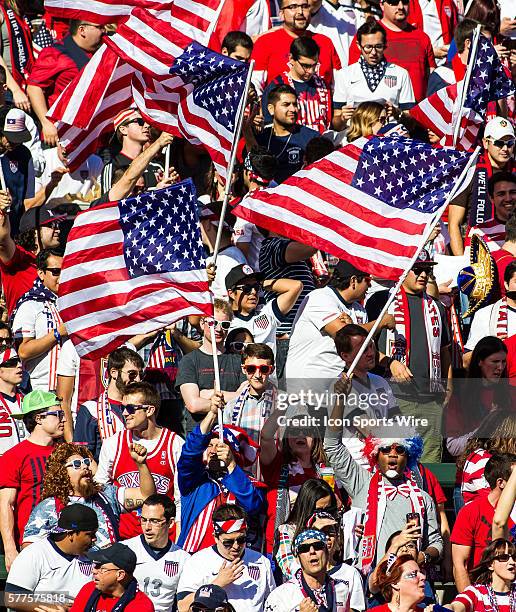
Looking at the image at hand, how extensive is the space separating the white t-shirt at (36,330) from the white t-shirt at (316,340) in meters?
2.03

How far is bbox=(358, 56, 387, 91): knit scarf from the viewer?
19.4 m

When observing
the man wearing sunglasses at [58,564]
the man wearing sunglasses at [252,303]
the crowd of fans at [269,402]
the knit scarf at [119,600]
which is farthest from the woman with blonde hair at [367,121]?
the knit scarf at [119,600]

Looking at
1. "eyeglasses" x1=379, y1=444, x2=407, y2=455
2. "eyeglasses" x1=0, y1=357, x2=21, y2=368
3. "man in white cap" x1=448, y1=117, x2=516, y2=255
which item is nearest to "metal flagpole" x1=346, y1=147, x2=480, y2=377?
"eyeglasses" x1=379, y1=444, x2=407, y2=455

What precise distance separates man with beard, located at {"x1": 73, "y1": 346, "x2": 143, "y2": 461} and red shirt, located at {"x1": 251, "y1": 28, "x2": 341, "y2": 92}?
4949mm

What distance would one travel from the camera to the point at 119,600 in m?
13.0

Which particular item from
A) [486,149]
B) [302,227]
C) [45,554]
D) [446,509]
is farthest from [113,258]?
[486,149]

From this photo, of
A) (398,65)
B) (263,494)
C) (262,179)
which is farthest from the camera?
→ (398,65)

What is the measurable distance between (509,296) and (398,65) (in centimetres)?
448

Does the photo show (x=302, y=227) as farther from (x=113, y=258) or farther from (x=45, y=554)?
(x=45, y=554)

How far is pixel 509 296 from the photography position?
15977mm

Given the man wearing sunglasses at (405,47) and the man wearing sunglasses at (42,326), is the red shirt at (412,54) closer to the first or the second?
the man wearing sunglasses at (405,47)

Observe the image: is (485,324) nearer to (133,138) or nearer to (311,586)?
(311,586)

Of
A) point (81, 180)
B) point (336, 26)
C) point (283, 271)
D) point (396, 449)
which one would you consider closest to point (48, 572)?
point (396, 449)

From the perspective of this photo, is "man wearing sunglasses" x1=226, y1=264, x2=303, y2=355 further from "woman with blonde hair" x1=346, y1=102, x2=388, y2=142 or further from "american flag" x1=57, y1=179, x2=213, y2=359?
"woman with blonde hair" x1=346, y1=102, x2=388, y2=142
